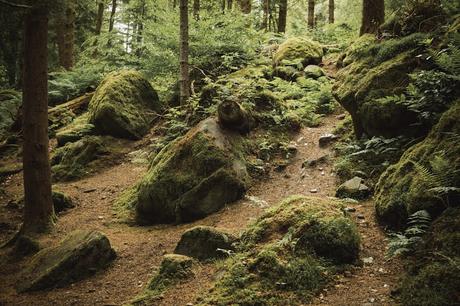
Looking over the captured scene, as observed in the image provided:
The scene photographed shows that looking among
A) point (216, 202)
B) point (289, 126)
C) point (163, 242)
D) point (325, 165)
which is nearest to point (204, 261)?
point (163, 242)

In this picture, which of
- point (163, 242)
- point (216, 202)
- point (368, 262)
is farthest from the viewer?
point (216, 202)

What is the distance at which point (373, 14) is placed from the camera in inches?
460

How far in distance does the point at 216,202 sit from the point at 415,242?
442 centimetres

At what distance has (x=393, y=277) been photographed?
184 inches

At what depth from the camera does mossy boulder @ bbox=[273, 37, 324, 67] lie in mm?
15297

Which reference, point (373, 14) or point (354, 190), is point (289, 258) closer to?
point (354, 190)

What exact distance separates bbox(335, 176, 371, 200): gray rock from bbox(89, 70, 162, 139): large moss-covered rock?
311 inches

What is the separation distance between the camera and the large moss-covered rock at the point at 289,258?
4746 millimetres

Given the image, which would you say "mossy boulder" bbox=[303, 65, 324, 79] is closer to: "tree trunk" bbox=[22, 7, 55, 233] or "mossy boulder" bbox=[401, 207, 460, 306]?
"tree trunk" bbox=[22, 7, 55, 233]

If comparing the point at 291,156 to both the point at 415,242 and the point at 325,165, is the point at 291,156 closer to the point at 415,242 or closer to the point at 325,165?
the point at 325,165

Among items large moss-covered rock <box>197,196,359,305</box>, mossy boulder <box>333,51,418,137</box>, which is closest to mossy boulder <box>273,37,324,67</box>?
mossy boulder <box>333,51,418,137</box>

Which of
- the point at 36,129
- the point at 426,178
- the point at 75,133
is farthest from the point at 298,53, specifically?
the point at 426,178

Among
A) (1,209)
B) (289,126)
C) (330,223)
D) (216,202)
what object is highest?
(289,126)

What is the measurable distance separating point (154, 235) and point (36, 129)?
3.60m
